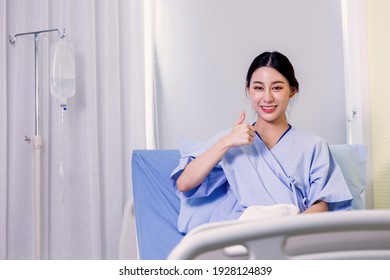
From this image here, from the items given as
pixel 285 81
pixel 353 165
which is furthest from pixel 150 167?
pixel 353 165

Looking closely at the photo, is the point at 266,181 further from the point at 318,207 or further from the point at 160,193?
the point at 160,193

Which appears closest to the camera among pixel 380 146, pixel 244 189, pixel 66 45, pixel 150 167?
pixel 244 189

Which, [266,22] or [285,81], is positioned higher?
[266,22]

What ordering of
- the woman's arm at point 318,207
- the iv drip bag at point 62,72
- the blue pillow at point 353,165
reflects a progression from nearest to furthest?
the woman's arm at point 318,207 < the blue pillow at point 353,165 < the iv drip bag at point 62,72

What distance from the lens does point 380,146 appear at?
2.21m

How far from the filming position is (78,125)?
256 cm

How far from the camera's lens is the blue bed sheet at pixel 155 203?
150cm

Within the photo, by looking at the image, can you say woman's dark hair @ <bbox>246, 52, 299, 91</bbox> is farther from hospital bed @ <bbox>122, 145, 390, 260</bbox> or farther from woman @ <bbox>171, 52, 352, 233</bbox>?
hospital bed @ <bbox>122, 145, 390, 260</bbox>

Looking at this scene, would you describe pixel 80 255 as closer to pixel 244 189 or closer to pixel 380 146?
pixel 244 189

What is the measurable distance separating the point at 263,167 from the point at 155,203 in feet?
1.36

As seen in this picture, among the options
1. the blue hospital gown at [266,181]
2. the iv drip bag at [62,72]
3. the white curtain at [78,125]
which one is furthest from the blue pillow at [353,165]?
the iv drip bag at [62,72]

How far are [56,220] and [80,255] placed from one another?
8.3 inches

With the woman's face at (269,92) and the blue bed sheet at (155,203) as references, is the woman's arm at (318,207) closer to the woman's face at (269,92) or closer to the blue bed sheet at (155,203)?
the woman's face at (269,92)

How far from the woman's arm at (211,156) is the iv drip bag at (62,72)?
1.14m
